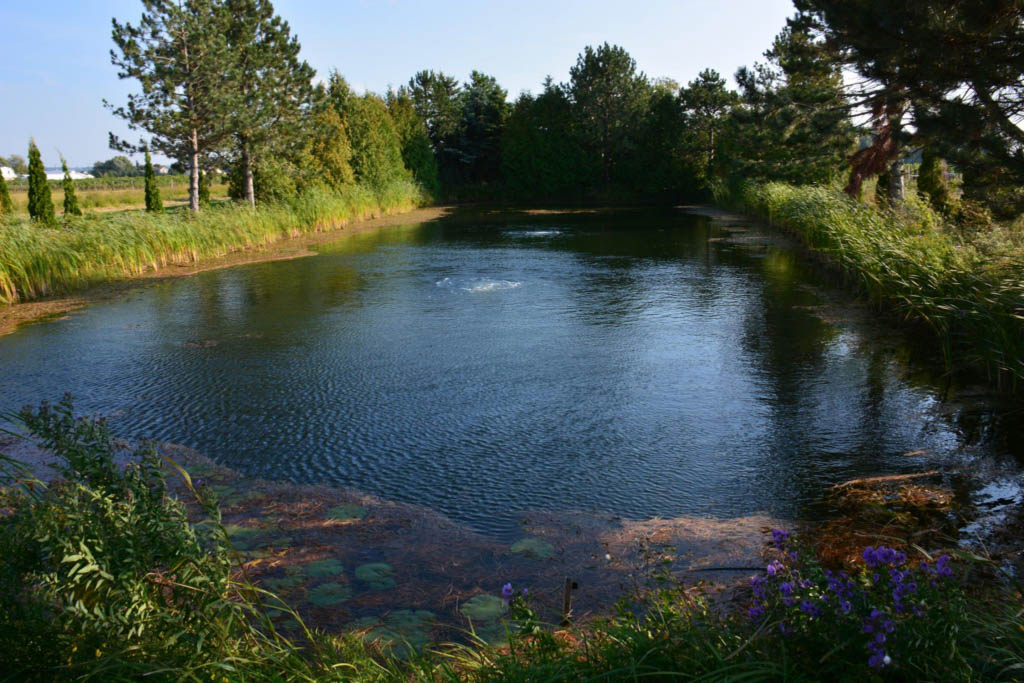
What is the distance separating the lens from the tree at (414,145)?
41.7 meters

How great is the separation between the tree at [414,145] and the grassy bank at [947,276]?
3089 cm

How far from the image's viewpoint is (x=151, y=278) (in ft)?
50.2

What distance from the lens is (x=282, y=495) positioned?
520 centimetres

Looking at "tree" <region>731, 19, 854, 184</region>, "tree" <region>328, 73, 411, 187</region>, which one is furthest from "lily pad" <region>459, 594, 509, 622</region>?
"tree" <region>328, 73, 411, 187</region>

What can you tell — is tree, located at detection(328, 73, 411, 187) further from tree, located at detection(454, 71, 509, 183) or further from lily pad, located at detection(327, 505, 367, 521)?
lily pad, located at detection(327, 505, 367, 521)

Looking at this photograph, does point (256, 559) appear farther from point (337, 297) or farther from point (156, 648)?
point (337, 297)

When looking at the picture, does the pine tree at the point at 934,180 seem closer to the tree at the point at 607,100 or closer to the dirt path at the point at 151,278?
the dirt path at the point at 151,278

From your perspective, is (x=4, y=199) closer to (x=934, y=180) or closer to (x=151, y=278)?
(x=151, y=278)

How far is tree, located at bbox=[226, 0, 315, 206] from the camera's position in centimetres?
2303

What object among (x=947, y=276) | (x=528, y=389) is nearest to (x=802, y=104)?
(x=947, y=276)

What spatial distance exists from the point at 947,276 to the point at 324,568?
754cm

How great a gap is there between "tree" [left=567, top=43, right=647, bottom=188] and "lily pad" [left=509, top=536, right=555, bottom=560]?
146 feet

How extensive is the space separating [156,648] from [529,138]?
47928 mm

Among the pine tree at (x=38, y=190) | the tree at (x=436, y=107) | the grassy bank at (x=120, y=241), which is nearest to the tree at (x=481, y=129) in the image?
the tree at (x=436, y=107)
